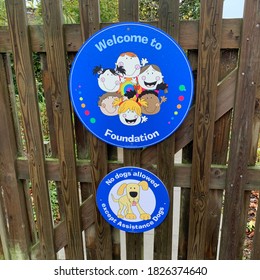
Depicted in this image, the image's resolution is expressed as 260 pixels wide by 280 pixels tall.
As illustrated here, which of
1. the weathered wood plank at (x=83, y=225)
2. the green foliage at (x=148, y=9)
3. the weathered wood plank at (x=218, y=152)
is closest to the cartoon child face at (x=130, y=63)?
the weathered wood plank at (x=218, y=152)

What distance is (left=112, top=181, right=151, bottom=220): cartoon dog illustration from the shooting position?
1959mm

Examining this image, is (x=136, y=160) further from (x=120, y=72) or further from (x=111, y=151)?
(x=120, y=72)

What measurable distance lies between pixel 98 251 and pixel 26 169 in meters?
0.82

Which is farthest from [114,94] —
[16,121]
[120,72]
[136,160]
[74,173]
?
[16,121]

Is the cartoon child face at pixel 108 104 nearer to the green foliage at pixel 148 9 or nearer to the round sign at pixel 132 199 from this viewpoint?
the round sign at pixel 132 199

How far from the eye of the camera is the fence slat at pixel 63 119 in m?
1.67

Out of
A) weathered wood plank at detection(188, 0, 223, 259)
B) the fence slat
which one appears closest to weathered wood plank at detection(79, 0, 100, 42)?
the fence slat

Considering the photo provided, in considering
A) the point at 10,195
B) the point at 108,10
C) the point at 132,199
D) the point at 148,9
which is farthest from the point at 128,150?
the point at 148,9

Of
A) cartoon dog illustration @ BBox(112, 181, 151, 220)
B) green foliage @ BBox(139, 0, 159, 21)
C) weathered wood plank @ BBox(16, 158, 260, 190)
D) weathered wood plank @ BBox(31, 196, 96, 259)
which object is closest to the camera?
weathered wood plank @ BBox(16, 158, 260, 190)

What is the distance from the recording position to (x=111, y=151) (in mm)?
1950

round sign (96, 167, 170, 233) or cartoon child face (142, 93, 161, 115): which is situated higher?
cartoon child face (142, 93, 161, 115)

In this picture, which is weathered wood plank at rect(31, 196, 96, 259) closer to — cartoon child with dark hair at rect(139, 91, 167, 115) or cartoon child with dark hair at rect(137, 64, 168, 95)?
cartoon child with dark hair at rect(139, 91, 167, 115)

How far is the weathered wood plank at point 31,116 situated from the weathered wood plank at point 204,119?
100cm

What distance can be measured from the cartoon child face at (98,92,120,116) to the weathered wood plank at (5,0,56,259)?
45cm
